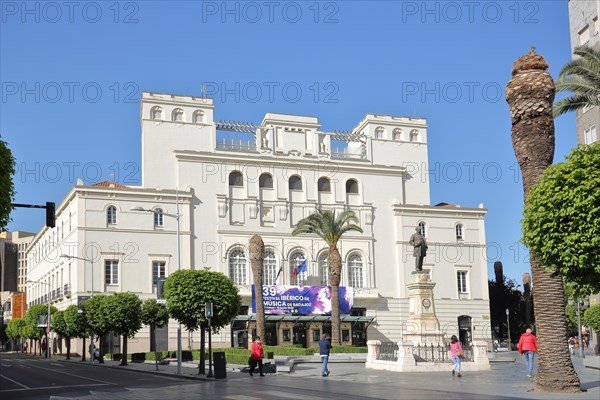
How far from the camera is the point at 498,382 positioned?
85.3 ft

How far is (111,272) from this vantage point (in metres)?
63.6

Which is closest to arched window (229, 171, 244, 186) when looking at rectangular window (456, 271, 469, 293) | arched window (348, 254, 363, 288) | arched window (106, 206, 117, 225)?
arched window (106, 206, 117, 225)

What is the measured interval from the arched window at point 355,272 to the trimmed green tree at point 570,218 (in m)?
51.8

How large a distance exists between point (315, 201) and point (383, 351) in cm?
3514

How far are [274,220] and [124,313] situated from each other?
2189 cm

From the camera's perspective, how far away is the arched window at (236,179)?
6928 centimetres

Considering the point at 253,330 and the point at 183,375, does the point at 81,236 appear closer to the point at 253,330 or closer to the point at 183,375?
the point at 253,330

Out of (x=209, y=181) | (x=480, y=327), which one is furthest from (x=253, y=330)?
(x=480, y=327)

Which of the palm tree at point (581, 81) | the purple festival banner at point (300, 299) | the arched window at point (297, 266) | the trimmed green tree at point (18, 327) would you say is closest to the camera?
the palm tree at point (581, 81)

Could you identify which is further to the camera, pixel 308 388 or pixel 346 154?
pixel 346 154

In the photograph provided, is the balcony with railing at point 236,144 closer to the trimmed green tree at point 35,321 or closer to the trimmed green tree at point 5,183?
the trimmed green tree at point 35,321

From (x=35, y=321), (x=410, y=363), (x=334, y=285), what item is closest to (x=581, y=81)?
(x=410, y=363)

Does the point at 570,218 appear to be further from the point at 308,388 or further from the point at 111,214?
the point at 111,214

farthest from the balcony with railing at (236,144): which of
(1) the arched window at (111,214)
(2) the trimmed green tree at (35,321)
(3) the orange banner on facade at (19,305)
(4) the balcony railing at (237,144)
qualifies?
(3) the orange banner on facade at (19,305)
